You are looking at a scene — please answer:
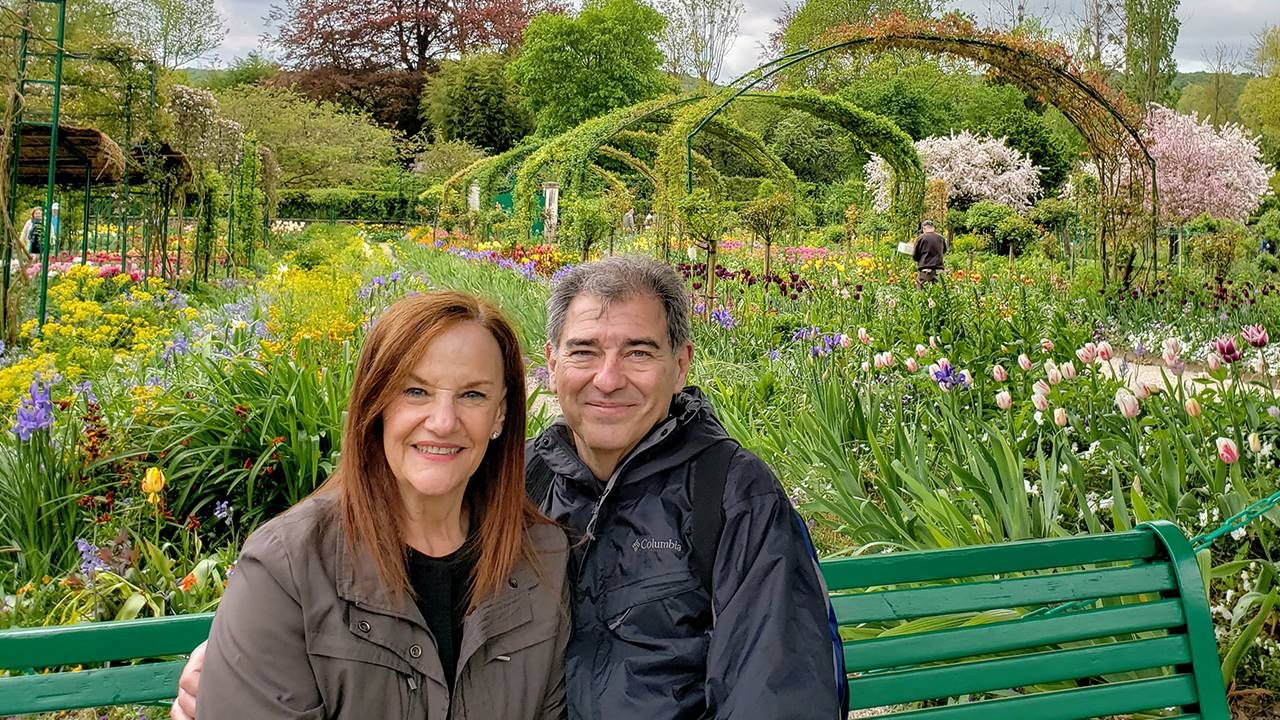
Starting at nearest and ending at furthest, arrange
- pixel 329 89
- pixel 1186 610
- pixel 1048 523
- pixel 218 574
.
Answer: pixel 1186 610
pixel 1048 523
pixel 218 574
pixel 329 89

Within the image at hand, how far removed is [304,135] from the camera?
94.8 ft

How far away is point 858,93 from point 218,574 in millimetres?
31311

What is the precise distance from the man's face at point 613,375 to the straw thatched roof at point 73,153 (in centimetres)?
775

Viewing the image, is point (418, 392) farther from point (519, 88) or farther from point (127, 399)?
point (519, 88)

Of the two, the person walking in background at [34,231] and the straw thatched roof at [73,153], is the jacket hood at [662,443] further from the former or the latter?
the person walking in background at [34,231]

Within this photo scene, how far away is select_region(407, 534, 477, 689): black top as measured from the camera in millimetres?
1499

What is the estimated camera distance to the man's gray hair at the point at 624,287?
181 centimetres

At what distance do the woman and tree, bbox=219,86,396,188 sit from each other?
86.6 ft

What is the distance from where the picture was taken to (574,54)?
38875mm

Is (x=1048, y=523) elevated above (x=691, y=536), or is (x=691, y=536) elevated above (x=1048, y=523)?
(x=691, y=536)

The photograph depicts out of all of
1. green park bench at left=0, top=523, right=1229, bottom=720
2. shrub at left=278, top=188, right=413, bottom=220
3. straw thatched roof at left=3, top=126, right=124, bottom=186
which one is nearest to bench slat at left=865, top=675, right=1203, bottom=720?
green park bench at left=0, top=523, right=1229, bottom=720

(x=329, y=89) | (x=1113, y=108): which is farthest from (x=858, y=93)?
(x=329, y=89)

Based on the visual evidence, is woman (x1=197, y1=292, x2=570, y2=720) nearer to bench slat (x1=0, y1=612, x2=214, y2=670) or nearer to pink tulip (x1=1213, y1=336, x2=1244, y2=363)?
bench slat (x1=0, y1=612, x2=214, y2=670)

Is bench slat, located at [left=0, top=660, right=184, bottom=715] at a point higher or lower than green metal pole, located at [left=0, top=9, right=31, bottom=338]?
lower
